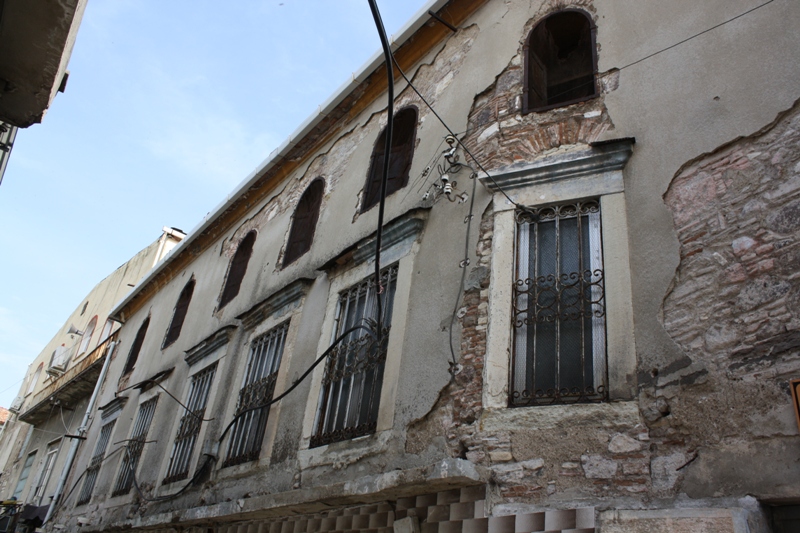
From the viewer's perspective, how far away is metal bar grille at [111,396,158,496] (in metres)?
10.3

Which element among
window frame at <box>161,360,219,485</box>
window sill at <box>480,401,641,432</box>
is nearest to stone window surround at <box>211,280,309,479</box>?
window frame at <box>161,360,219,485</box>

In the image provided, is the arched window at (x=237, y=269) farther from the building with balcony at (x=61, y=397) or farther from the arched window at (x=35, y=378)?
the arched window at (x=35, y=378)

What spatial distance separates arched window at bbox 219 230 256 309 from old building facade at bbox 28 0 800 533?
1711 millimetres

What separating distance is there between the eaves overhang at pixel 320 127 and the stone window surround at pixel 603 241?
2.95 m

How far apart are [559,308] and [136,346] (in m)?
11.3

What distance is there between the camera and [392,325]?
6.17 meters

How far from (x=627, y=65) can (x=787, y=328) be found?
9.30 feet

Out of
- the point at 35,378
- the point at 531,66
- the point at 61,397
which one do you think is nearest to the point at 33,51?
the point at 531,66

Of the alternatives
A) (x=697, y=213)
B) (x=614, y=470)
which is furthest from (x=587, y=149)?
(x=614, y=470)

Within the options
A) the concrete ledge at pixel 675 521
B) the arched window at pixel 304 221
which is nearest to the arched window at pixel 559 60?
the arched window at pixel 304 221

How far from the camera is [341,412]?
20.8ft

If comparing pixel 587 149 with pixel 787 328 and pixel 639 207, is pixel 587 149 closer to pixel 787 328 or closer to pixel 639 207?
pixel 639 207

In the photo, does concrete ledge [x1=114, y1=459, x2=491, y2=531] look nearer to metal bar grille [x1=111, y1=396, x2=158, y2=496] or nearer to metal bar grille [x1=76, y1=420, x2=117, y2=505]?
A: metal bar grille [x1=111, y1=396, x2=158, y2=496]

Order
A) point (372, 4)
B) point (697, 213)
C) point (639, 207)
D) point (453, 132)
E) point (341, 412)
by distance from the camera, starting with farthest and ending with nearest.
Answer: point (453, 132)
point (341, 412)
point (639, 207)
point (697, 213)
point (372, 4)
